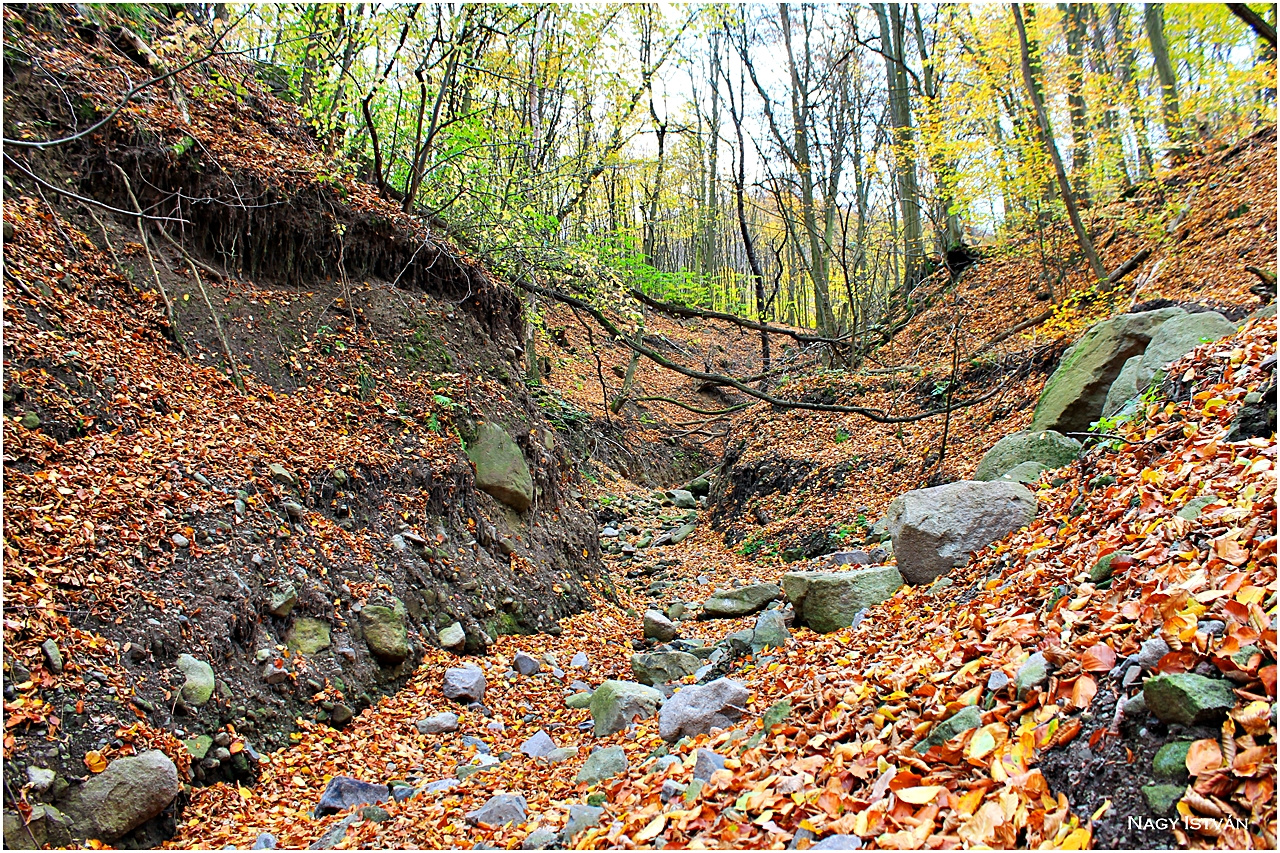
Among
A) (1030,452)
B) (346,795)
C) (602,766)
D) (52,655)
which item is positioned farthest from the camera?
(1030,452)

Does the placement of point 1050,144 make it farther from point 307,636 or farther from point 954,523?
point 307,636

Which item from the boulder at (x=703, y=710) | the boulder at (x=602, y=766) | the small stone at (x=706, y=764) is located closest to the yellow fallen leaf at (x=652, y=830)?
the small stone at (x=706, y=764)

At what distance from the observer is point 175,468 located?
4695 mm

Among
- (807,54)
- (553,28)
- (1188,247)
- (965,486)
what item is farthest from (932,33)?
(965,486)

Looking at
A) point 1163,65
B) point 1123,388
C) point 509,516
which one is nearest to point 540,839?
point 509,516

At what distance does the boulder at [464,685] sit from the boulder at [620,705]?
40.4 inches

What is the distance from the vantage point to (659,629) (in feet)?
23.6

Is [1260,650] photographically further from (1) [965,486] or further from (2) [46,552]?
A: (2) [46,552]

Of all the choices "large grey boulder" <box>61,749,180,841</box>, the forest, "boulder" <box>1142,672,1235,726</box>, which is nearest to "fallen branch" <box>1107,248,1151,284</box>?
the forest

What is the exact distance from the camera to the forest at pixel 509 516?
267 centimetres

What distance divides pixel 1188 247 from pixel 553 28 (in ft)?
37.8

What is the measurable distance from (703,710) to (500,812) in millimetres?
1377

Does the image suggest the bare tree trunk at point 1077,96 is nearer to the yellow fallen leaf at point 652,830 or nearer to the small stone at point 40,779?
the yellow fallen leaf at point 652,830

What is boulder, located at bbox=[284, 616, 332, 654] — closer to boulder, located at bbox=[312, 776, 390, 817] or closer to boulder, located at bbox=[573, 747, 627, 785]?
boulder, located at bbox=[312, 776, 390, 817]
